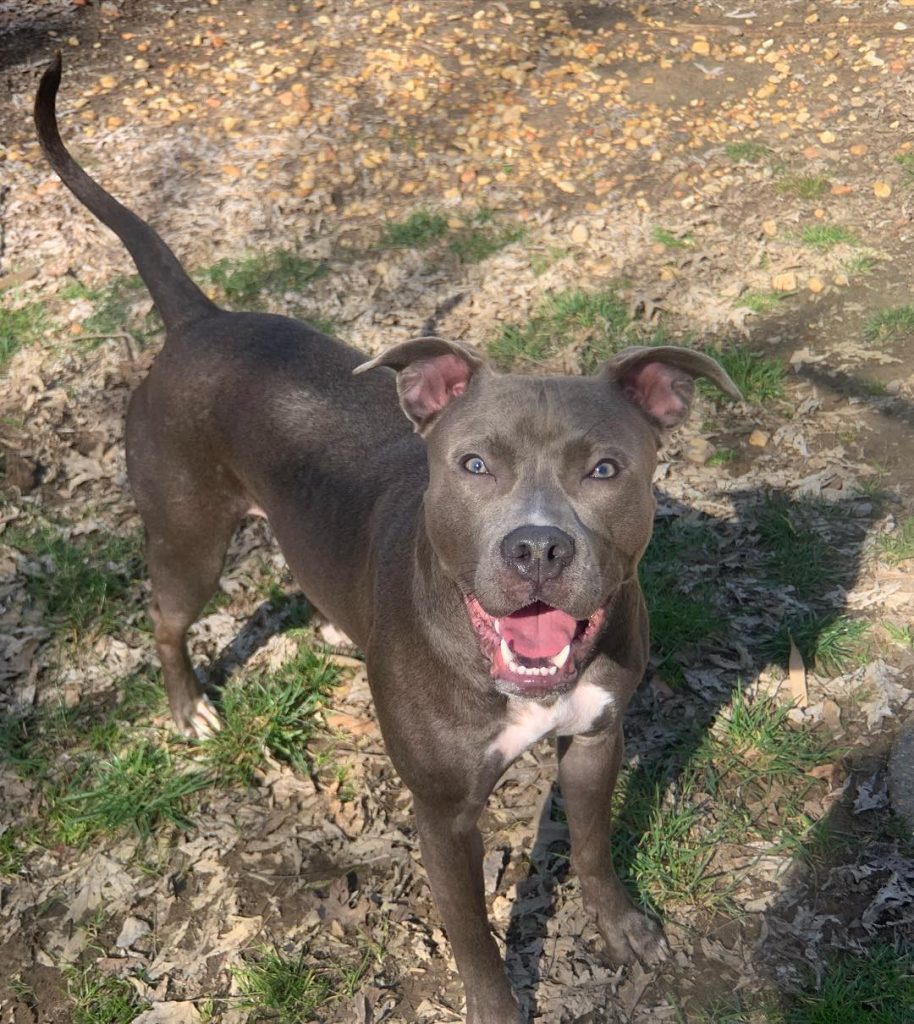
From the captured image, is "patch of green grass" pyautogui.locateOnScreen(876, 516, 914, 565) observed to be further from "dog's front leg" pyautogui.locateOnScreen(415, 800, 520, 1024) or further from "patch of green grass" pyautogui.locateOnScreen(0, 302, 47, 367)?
"patch of green grass" pyautogui.locateOnScreen(0, 302, 47, 367)

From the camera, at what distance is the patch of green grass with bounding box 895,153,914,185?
692cm

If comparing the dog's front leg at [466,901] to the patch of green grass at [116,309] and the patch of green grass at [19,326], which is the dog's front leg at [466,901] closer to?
the patch of green grass at [116,309]

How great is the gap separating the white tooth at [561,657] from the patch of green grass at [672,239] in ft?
14.2

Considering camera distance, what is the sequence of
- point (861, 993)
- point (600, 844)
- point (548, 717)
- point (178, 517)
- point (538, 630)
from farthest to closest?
1. point (178, 517)
2. point (600, 844)
3. point (861, 993)
4. point (548, 717)
5. point (538, 630)

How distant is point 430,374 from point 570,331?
3.14 metres

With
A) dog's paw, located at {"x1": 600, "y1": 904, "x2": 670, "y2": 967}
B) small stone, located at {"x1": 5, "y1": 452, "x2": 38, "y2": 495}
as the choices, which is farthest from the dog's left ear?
small stone, located at {"x1": 5, "y1": 452, "x2": 38, "y2": 495}

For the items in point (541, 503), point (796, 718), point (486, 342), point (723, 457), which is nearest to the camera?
point (541, 503)

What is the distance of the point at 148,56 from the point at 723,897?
7339 mm

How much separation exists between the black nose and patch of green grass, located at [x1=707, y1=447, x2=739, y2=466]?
287cm

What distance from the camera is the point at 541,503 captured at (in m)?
2.88

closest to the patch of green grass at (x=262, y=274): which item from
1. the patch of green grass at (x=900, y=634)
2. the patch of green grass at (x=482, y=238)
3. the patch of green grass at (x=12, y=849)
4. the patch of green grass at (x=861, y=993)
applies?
the patch of green grass at (x=482, y=238)

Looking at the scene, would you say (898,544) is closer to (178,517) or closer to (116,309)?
(178,517)

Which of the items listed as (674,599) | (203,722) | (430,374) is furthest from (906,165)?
(203,722)

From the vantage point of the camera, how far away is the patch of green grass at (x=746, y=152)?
7.23 metres
